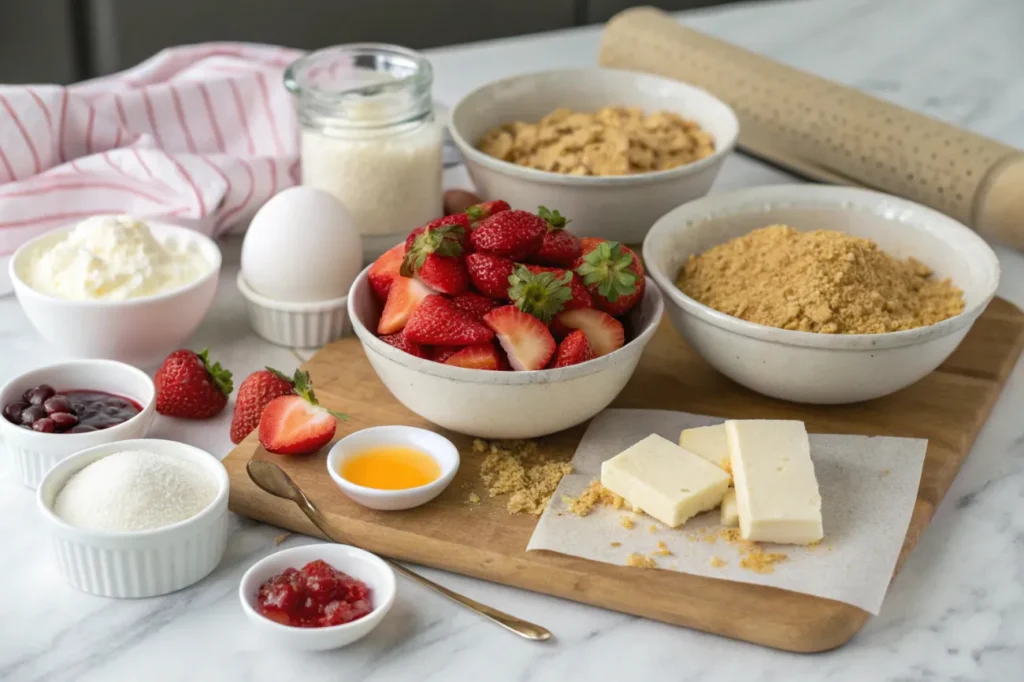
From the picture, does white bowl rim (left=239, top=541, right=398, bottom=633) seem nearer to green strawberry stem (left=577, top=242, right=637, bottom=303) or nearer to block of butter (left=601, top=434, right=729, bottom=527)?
block of butter (left=601, top=434, right=729, bottom=527)

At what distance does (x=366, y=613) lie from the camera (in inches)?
49.3

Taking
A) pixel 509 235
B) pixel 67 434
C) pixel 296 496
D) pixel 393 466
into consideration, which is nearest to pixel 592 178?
pixel 509 235

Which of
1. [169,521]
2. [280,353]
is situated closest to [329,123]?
[280,353]

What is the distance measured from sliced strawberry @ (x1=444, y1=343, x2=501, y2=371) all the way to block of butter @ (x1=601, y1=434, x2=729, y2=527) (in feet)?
0.60

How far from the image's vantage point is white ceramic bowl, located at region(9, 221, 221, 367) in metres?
1.66

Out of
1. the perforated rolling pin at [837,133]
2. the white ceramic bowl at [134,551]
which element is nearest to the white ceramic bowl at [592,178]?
the perforated rolling pin at [837,133]

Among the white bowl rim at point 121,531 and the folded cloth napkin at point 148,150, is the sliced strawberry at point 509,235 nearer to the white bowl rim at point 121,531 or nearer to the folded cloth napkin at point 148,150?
the white bowl rim at point 121,531

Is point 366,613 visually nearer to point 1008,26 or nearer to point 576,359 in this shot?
point 576,359

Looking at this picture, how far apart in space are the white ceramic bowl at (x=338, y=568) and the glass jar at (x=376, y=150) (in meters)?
0.77

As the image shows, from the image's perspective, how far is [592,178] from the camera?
1.93 m

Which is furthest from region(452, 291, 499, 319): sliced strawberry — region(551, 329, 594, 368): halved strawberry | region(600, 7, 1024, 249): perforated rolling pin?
region(600, 7, 1024, 249): perforated rolling pin

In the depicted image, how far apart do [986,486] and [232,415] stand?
1014 millimetres

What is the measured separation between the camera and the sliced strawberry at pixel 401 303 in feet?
5.01

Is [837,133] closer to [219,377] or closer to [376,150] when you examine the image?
[376,150]
